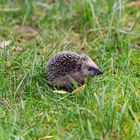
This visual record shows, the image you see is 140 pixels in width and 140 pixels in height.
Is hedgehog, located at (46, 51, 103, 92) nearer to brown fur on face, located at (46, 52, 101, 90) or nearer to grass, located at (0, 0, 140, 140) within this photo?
brown fur on face, located at (46, 52, 101, 90)

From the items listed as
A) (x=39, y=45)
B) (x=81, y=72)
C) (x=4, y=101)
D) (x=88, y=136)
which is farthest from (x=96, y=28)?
(x=88, y=136)

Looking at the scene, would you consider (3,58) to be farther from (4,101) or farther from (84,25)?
(84,25)

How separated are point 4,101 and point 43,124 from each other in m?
0.71

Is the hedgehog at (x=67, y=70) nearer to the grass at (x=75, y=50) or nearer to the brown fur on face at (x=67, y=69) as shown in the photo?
the brown fur on face at (x=67, y=69)

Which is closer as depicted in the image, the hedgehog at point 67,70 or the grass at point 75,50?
the grass at point 75,50

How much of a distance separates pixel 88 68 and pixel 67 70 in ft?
0.86

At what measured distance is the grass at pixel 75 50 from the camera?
4.96 meters

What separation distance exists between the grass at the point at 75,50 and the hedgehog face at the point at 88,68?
0.32 ft

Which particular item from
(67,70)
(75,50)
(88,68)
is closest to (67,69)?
(67,70)

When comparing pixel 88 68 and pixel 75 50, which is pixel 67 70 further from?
pixel 75 50

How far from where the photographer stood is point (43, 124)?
513 centimetres

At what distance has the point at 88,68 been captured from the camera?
6074 mm

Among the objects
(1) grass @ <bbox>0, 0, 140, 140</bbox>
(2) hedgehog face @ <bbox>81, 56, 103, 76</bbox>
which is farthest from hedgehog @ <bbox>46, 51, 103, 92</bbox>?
(1) grass @ <bbox>0, 0, 140, 140</bbox>

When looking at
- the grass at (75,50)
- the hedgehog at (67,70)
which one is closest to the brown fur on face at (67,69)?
the hedgehog at (67,70)
